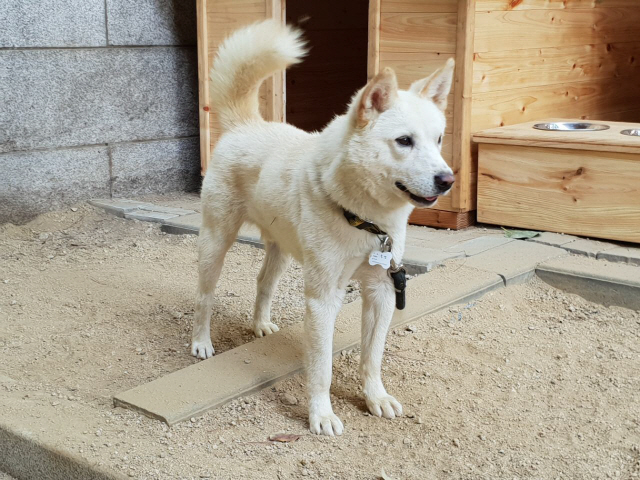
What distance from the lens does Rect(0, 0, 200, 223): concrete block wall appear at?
5305 millimetres

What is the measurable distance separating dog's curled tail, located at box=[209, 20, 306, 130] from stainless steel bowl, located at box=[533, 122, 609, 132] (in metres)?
2.33

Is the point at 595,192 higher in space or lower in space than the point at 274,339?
higher

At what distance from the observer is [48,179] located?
18.1ft

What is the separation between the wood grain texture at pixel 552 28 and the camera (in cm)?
481

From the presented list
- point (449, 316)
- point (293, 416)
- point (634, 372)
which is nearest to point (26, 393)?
point (293, 416)

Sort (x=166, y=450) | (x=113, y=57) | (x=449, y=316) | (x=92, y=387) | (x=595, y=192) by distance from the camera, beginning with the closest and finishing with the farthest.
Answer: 1. (x=166, y=450)
2. (x=92, y=387)
3. (x=449, y=316)
4. (x=595, y=192)
5. (x=113, y=57)

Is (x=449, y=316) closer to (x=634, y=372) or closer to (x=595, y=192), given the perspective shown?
(x=634, y=372)

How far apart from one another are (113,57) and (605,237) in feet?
12.0

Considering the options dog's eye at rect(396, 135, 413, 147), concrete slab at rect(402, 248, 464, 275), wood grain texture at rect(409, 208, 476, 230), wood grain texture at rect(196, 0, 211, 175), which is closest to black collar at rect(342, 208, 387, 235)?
dog's eye at rect(396, 135, 413, 147)

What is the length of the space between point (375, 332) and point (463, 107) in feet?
7.54

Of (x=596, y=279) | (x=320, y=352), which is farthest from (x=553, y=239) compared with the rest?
(x=320, y=352)

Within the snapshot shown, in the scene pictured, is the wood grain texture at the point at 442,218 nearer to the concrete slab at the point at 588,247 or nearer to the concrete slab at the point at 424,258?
the concrete slab at the point at 424,258

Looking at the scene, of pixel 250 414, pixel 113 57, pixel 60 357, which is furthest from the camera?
pixel 113 57

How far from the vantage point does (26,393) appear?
293 centimetres
